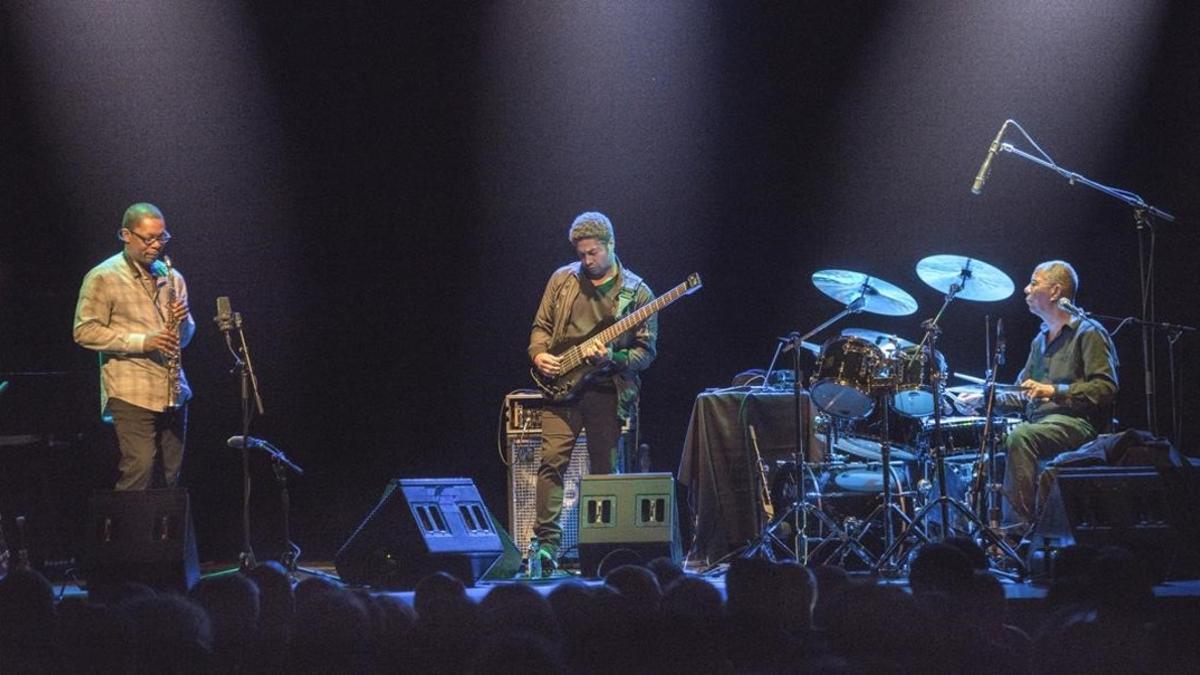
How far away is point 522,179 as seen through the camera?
944 centimetres

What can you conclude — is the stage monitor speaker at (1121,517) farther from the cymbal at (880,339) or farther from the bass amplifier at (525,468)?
the bass amplifier at (525,468)

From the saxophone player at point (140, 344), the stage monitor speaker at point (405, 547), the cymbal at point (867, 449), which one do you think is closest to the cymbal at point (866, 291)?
the cymbal at point (867, 449)

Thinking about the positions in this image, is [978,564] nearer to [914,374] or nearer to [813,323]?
[914,374]

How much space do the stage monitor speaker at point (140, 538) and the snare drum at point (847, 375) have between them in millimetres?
3381

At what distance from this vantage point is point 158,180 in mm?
9117

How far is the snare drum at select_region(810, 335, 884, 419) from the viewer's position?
7.07 meters

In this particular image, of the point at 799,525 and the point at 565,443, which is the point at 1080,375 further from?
the point at 565,443

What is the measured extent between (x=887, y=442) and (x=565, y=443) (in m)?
1.84

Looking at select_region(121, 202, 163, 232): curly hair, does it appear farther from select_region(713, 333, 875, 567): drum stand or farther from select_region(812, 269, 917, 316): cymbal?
select_region(812, 269, 917, 316): cymbal

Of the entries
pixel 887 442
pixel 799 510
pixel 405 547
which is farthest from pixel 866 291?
pixel 405 547

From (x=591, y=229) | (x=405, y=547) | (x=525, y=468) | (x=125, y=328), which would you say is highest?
(x=591, y=229)

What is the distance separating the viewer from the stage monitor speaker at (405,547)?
6.60 m

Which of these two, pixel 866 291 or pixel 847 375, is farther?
pixel 866 291

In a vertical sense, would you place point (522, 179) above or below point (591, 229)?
above
